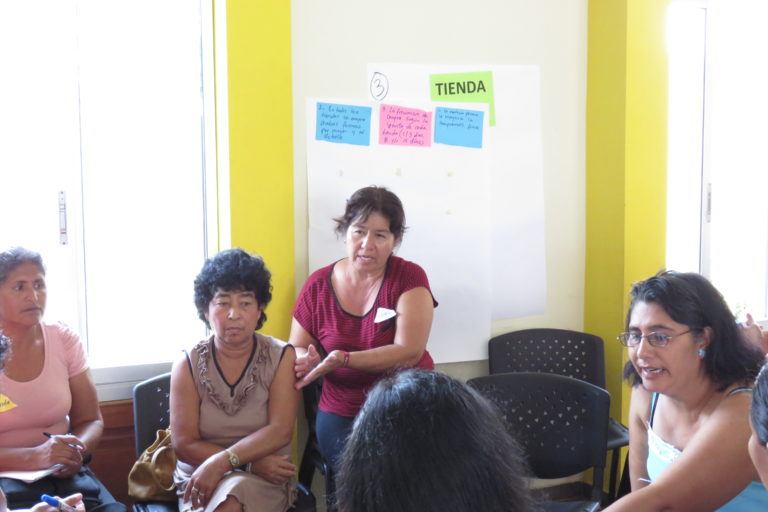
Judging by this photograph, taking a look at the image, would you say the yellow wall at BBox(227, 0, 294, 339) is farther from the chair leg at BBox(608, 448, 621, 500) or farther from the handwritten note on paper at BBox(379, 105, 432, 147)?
the chair leg at BBox(608, 448, 621, 500)

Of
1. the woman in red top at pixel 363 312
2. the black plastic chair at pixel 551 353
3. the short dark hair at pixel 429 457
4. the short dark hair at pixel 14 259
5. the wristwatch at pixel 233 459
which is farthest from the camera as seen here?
the black plastic chair at pixel 551 353

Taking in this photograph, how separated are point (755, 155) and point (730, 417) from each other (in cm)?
305

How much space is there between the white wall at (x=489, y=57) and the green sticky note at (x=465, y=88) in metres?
0.07

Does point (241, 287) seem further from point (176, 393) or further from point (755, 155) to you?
point (755, 155)

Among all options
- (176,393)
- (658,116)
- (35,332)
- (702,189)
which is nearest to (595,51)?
(658,116)

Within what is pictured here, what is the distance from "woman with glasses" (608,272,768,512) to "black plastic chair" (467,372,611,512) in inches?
14.1

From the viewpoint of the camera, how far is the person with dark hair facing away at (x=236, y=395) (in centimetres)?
224

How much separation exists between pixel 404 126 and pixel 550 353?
130cm

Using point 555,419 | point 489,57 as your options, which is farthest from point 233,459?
point 489,57

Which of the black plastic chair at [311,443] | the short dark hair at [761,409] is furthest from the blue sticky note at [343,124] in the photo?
the short dark hair at [761,409]

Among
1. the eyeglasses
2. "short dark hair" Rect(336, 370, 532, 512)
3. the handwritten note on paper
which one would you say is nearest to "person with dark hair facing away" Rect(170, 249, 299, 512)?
the handwritten note on paper

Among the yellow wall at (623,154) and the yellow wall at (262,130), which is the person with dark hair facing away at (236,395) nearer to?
the yellow wall at (262,130)

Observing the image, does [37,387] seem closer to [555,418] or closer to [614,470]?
[555,418]

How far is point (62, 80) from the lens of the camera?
2684 mm
